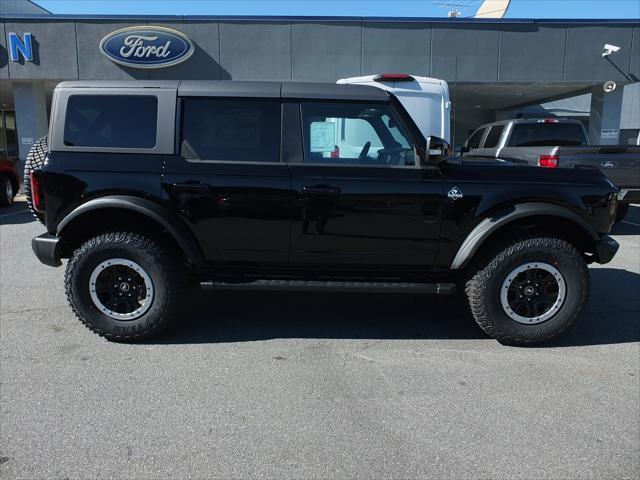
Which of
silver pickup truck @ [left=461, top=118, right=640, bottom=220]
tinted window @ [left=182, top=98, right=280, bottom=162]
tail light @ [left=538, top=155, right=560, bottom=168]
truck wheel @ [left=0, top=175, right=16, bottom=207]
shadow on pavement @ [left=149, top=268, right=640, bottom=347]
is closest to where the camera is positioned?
A: tinted window @ [left=182, top=98, right=280, bottom=162]

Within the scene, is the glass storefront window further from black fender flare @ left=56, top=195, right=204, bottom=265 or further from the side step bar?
the side step bar

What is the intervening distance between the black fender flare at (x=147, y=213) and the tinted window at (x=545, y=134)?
23.0 feet

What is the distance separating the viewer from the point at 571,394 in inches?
127

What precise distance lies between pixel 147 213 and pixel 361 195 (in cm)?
161

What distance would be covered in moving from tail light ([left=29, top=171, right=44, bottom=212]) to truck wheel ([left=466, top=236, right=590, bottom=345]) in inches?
135

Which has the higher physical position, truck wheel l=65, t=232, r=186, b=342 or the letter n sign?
the letter n sign

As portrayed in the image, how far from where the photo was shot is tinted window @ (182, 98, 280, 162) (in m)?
3.87

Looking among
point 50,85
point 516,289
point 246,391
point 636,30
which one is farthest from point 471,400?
point 50,85

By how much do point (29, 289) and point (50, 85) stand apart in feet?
37.5

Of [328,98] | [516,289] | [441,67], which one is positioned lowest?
[516,289]

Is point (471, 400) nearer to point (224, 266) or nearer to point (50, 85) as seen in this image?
point (224, 266)

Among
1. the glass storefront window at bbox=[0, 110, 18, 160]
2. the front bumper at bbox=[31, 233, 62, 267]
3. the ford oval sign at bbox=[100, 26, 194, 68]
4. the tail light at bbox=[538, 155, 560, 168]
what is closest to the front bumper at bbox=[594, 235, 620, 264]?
the tail light at bbox=[538, 155, 560, 168]

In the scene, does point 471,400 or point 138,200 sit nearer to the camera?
point 471,400

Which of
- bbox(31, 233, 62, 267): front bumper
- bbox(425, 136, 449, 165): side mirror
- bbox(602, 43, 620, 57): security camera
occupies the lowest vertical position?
bbox(31, 233, 62, 267): front bumper
